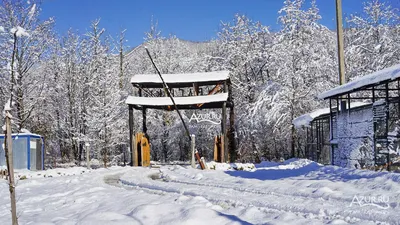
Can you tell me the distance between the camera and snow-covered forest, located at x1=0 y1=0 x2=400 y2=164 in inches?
1035

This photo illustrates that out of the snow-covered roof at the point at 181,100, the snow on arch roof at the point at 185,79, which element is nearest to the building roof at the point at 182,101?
the snow-covered roof at the point at 181,100

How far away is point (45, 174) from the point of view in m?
18.6

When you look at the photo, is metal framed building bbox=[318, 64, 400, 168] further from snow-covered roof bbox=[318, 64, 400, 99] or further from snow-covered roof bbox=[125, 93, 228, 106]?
snow-covered roof bbox=[125, 93, 228, 106]

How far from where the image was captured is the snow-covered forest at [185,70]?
86.3ft

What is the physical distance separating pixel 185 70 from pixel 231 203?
30173 mm

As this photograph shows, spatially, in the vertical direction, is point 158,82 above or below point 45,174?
above

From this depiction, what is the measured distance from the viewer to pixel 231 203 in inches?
324

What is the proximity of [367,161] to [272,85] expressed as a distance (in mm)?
14004

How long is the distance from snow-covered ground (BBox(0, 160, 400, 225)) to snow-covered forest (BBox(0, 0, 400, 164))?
12.1 meters

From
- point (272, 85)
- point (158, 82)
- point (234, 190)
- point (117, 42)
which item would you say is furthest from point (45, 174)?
point (117, 42)

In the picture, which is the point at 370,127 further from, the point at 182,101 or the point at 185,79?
the point at 185,79

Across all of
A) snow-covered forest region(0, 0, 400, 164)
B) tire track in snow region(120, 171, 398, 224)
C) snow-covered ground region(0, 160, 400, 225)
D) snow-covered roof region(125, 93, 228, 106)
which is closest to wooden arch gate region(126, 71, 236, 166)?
snow-covered roof region(125, 93, 228, 106)

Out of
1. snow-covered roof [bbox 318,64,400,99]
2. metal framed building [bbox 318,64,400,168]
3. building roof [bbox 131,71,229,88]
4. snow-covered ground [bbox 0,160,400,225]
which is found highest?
building roof [bbox 131,71,229,88]

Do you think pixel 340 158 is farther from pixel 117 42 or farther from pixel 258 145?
pixel 117 42
